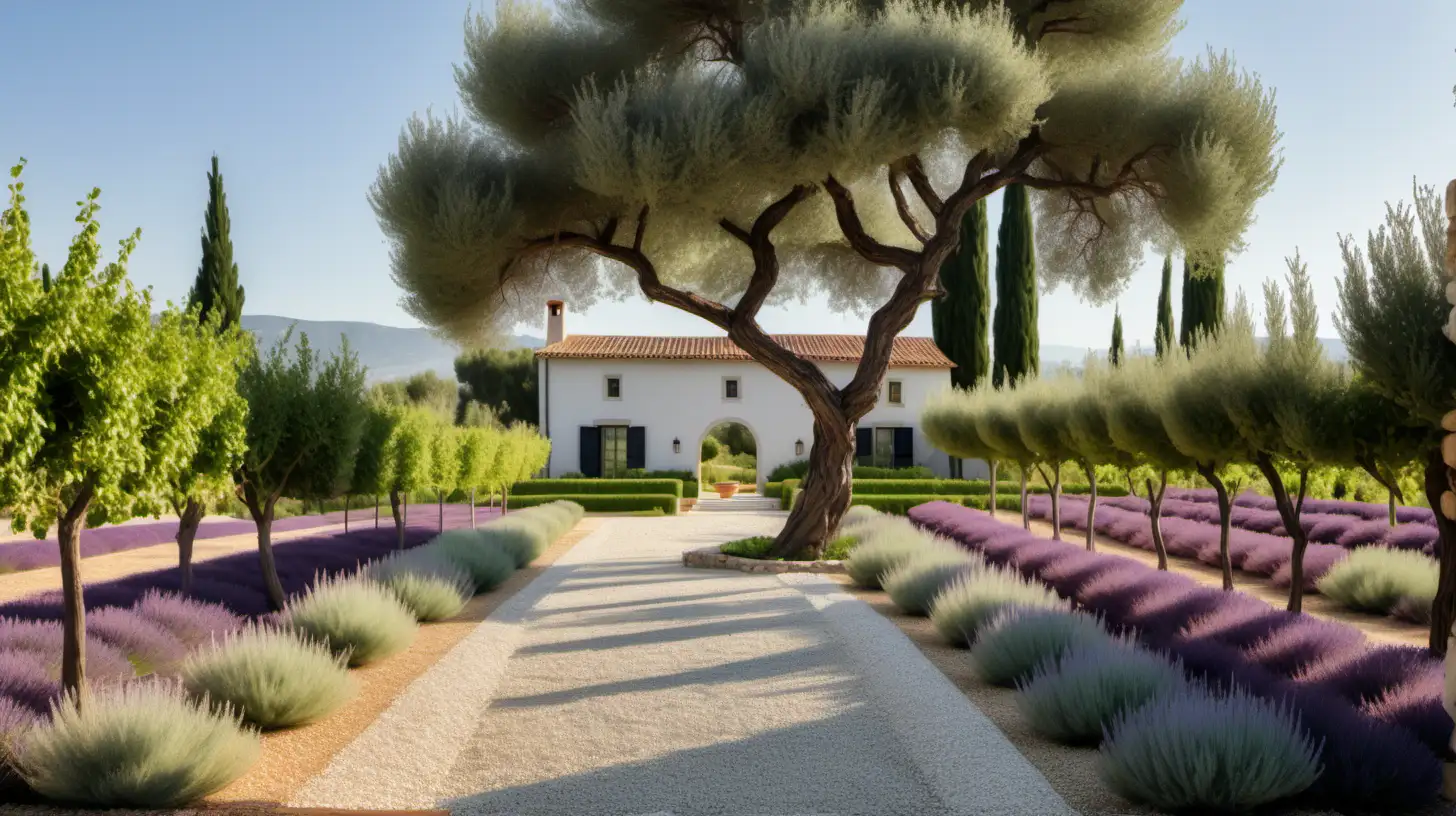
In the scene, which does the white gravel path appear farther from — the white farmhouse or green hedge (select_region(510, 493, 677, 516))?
the white farmhouse

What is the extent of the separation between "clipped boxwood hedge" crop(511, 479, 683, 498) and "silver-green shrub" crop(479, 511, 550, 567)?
29.6 feet

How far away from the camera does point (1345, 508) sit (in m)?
18.0

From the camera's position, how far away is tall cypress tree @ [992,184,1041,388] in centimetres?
2909

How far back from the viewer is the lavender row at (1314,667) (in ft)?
13.9

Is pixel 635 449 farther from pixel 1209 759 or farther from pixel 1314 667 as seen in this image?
pixel 1209 759

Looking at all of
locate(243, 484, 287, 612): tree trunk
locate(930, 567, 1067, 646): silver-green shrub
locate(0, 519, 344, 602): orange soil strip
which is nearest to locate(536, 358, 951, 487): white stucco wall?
locate(0, 519, 344, 602): orange soil strip

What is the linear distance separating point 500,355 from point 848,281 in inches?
1258

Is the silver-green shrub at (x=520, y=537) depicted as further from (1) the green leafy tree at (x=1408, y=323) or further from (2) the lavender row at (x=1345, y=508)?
(2) the lavender row at (x=1345, y=508)

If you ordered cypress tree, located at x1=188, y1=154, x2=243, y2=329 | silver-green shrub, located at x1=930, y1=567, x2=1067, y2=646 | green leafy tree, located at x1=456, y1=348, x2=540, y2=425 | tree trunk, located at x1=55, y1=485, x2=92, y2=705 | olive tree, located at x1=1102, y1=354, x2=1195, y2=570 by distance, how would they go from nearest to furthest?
tree trunk, located at x1=55, y1=485, x2=92, y2=705, silver-green shrub, located at x1=930, y1=567, x2=1067, y2=646, olive tree, located at x1=1102, y1=354, x2=1195, y2=570, cypress tree, located at x1=188, y1=154, x2=243, y2=329, green leafy tree, located at x1=456, y1=348, x2=540, y2=425

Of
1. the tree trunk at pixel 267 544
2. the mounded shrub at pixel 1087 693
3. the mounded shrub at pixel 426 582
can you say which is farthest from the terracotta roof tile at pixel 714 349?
Answer: the mounded shrub at pixel 1087 693

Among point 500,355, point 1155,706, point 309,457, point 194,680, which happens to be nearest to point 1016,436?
point 309,457

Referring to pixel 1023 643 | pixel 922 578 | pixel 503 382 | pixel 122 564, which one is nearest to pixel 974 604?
pixel 1023 643

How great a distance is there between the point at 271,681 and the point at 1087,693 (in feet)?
14.3

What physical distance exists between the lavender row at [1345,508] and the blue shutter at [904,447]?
8.52m
